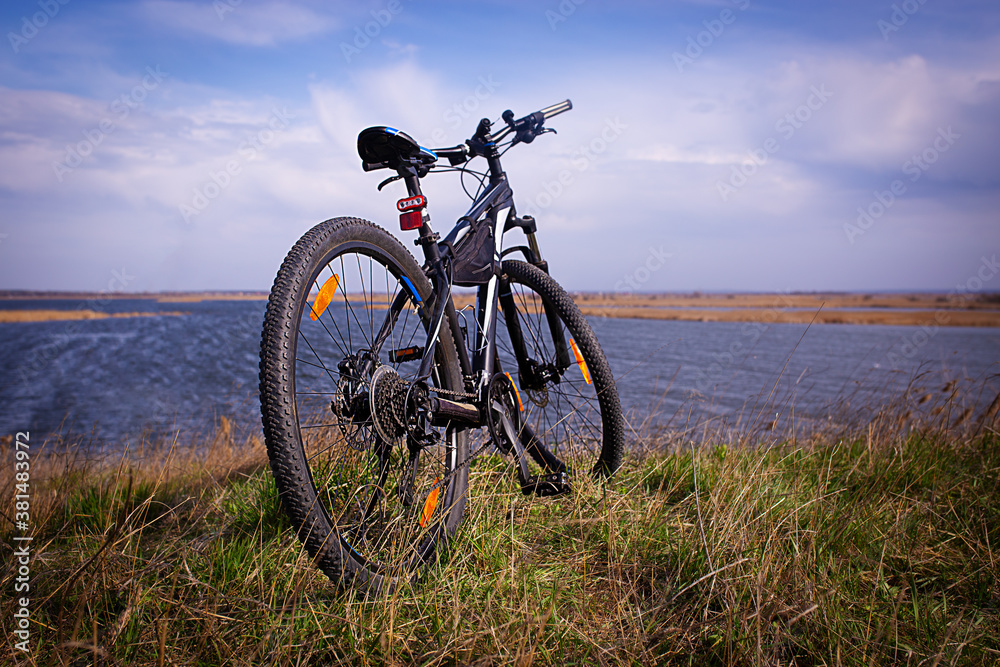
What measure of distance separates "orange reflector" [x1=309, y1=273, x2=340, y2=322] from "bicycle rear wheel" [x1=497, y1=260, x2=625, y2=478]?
4.09ft

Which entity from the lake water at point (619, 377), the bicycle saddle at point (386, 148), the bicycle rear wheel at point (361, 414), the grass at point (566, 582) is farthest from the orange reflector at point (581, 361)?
the bicycle saddle at point (386, 148)

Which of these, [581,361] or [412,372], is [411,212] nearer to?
[412,372]

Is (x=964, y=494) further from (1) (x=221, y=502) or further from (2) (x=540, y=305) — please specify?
(1) (x=221, y=502)

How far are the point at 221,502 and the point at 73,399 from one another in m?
10.0

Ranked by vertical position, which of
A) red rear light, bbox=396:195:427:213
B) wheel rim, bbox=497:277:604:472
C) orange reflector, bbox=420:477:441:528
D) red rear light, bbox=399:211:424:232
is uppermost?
red rear light, bbox=396:195:427:213

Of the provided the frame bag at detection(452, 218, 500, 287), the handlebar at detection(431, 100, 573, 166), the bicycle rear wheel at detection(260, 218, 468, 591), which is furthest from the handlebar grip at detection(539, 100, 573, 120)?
the bicycle rear wheel at detection(260, 218, 468, 591)

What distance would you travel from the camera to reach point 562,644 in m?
1.58

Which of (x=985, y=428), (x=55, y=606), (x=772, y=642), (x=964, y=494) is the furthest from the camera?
(x=985, y=428)

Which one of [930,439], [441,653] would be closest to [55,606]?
[441,653]

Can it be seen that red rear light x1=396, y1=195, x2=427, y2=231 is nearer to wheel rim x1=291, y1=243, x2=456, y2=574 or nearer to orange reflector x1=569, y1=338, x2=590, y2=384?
wheel rim x1=291, y1=243, x2=456, y2=574

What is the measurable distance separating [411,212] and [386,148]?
27 cm

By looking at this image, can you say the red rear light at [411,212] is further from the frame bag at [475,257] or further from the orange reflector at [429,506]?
the orange reflector at [429,506]

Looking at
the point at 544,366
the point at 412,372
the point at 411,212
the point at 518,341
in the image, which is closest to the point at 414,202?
the point at 411,212

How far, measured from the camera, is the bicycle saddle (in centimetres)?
216
